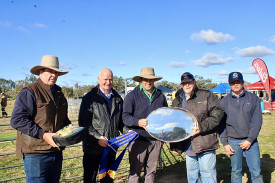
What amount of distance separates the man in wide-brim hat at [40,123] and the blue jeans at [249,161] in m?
2.47

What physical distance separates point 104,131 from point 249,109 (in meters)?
2.09

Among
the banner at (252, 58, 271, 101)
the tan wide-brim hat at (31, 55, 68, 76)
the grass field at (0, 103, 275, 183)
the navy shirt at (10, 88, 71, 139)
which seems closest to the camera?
the navy shirt at (10, 88, 71, 139)

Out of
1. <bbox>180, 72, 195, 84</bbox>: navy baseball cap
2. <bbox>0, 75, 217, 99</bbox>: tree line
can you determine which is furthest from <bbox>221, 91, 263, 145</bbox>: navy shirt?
<bbox>0, 75, 217, 99</bbox>: tree line

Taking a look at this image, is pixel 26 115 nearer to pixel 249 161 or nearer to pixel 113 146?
pixel 113 146

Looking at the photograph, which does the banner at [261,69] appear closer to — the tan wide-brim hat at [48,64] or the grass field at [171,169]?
the grass field at [171,169]

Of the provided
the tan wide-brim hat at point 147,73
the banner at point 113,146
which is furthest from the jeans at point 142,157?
the tan wide-brim hat at point 147,73

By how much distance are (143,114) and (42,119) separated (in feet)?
4.74

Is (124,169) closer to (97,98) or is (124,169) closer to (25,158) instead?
(97,98)

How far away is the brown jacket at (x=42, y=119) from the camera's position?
2.30 metres

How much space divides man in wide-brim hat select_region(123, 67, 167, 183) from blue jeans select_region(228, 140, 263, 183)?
3.68 ft

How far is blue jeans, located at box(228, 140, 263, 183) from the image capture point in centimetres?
311

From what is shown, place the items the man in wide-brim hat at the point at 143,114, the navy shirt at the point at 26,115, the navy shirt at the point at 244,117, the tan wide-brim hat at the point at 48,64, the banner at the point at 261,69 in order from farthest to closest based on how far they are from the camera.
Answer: the banner at the point at 261,69 < the man in wide-brim hat at the point at 143,114 < the navy shirt at the point at 244,117 < the tan wide-brim hat at the point at 48,64 < the navy shirt at the point at 26,115

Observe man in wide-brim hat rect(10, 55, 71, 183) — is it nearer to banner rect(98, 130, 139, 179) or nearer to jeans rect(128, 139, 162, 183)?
banner rect(98, 130, 139, 179)

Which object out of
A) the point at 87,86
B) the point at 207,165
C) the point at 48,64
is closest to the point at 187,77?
the point at 207,165
